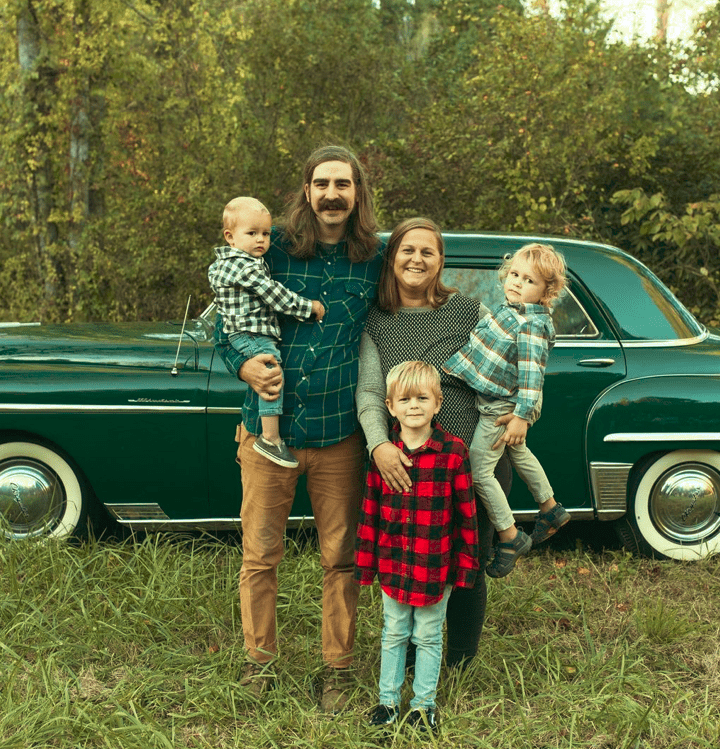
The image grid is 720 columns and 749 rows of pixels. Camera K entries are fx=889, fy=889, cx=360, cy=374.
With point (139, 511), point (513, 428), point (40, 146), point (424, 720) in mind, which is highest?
point (40, 146)

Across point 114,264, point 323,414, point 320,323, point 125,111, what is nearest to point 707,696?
point 323,414

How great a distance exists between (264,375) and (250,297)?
27 cm

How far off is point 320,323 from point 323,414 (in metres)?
0.30

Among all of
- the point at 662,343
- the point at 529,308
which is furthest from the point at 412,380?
the point at 662,343

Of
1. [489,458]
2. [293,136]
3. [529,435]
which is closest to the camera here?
[489,458]

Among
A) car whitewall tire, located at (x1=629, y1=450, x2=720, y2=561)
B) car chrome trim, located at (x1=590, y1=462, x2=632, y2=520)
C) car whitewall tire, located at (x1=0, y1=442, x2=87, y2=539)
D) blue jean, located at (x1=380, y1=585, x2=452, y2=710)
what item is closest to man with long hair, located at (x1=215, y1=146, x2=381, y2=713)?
blue jean, located at (x1=380, y1=585, x2=452, y2=710)

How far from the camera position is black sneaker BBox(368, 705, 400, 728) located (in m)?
2.85

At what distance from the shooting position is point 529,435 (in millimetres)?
4223

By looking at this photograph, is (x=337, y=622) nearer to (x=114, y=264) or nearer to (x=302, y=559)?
(x=302, y=559)

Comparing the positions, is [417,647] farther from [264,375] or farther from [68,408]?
[68,408]

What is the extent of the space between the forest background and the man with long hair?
5.23 meters

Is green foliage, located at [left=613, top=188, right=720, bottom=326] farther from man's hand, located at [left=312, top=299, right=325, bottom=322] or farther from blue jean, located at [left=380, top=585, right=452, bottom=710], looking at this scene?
blue jean, located at [left=380, top=585, right=452, bottom=710]

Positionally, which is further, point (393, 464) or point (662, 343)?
point (662, 343)

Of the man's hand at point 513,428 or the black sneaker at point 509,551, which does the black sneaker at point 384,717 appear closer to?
the black sneaker at point 509,551
